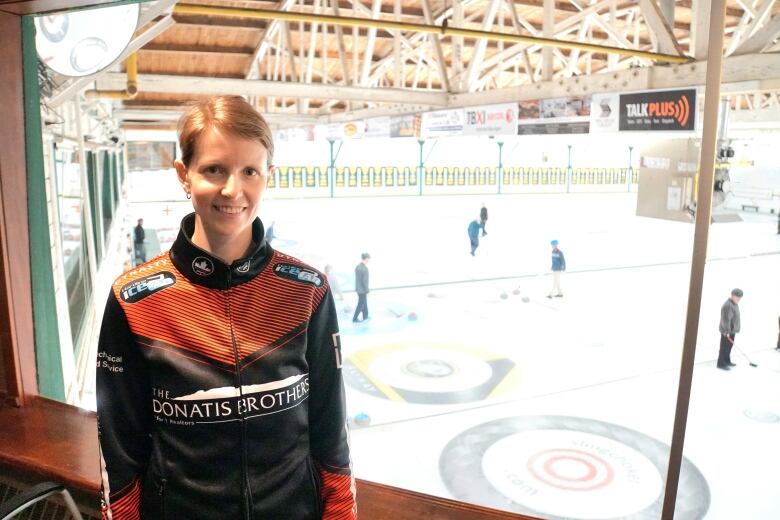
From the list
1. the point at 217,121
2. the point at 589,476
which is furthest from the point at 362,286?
the point at 217,121

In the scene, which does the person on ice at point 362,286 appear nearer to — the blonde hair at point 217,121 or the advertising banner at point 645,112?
the advertising banner at point 645,112

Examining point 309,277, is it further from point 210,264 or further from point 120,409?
point 120,409

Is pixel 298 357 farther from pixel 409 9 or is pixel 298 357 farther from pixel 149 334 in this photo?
pixel 409 9

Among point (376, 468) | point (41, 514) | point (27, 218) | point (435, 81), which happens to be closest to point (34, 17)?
point (27, 218)

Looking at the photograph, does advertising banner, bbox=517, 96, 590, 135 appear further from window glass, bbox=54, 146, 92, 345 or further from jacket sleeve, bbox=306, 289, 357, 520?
jacket sleeve, bbox=306, 289, 357, 520

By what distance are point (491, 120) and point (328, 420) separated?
9395 mm

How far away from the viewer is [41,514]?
2.43m

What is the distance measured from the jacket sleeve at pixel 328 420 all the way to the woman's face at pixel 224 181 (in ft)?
1.01

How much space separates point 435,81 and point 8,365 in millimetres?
21743

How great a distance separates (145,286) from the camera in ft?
4.63

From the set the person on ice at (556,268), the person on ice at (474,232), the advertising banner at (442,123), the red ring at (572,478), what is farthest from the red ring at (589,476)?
the person on ice at (474,232)

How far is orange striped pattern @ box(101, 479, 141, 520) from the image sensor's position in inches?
55.9

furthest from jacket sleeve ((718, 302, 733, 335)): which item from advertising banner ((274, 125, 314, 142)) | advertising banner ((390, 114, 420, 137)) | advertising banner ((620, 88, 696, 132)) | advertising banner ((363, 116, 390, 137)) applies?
advertising banner ((274, 125, 314, 142))

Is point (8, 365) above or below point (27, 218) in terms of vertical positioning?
below
